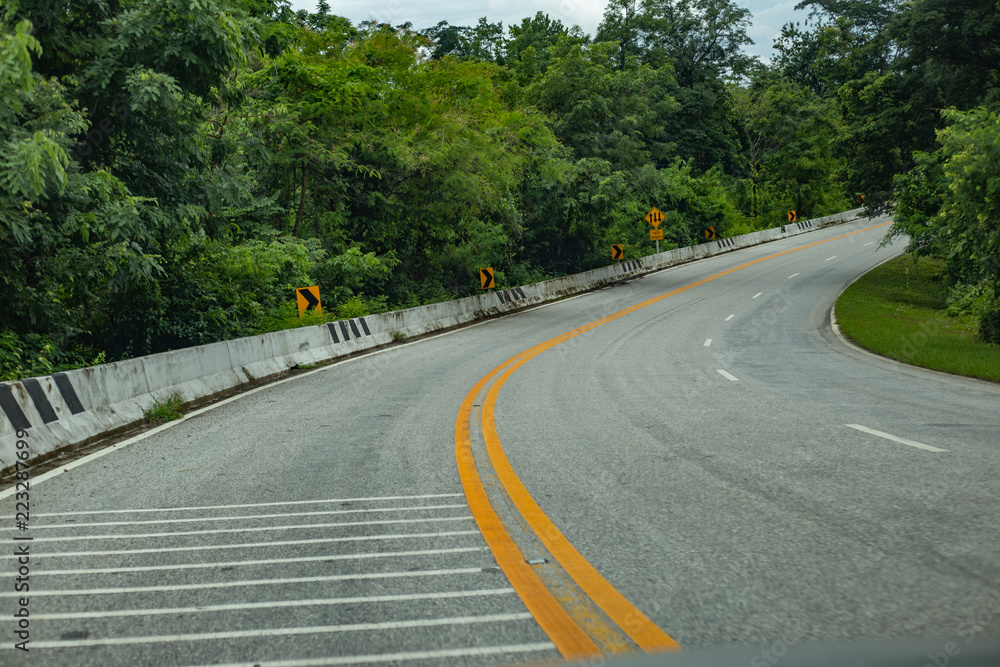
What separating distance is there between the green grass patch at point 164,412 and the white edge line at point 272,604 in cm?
668

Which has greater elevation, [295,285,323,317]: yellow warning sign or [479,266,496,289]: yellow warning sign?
[295,285,323,317]: yellow warning sign

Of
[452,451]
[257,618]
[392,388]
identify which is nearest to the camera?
[257,618]

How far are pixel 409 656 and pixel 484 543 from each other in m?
1.49

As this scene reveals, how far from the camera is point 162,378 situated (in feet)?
36.4

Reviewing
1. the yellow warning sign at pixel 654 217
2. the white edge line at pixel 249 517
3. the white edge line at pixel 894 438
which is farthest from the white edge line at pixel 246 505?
the yellow warning sign at pixel 654 217

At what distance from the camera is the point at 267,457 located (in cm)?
762

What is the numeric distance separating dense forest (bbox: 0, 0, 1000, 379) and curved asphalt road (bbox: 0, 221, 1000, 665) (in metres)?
3.91

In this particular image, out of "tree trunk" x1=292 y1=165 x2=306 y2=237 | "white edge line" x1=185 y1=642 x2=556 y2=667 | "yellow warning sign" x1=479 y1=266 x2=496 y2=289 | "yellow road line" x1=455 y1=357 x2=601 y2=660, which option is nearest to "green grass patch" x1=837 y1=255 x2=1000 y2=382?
"yellow road line" x1=455 y1=357 x2=601 y2=660

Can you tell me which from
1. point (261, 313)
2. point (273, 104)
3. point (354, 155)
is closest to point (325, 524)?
point (261, 313)

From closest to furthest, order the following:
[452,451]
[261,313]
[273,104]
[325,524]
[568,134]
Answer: [325,524], [452,451], [261,313], [273,104], [568,134]

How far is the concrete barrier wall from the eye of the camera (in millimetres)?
8117

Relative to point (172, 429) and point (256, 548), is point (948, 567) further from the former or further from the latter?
point (172, 429)

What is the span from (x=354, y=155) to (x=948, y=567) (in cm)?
2461

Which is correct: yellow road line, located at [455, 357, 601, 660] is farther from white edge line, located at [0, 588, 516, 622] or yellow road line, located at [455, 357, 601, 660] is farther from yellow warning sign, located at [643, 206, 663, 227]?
yellow warning sign, located at [643, 206, 663, 227]
